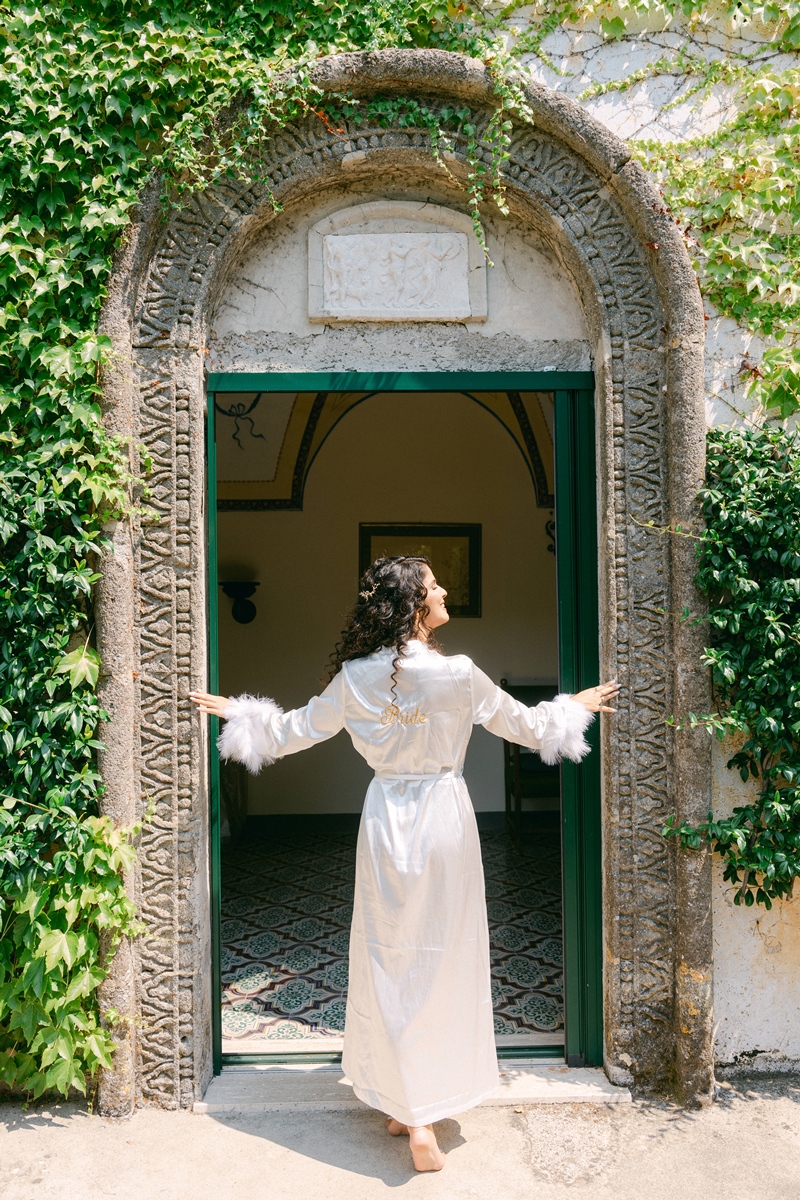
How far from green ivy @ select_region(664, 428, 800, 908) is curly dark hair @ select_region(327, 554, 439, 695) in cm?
99

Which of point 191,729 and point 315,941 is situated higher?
point 191,729

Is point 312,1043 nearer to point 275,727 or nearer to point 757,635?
point 275,727

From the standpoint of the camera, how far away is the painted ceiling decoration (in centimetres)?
651

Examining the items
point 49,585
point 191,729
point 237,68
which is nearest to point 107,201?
point 237,68

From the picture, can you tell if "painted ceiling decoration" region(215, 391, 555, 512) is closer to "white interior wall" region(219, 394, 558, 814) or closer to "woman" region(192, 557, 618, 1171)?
"white interior wall" region(219, 394, 558, 814)

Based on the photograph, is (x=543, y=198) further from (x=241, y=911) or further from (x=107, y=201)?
(x=241, y=911)

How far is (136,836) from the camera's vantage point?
115 inches

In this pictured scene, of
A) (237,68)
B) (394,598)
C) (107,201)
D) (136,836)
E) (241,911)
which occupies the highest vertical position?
(237,68)

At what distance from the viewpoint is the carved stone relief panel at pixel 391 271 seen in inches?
122

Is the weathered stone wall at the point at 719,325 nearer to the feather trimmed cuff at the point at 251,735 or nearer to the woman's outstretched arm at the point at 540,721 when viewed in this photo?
the woman's outstretched arm at the point at 540,721

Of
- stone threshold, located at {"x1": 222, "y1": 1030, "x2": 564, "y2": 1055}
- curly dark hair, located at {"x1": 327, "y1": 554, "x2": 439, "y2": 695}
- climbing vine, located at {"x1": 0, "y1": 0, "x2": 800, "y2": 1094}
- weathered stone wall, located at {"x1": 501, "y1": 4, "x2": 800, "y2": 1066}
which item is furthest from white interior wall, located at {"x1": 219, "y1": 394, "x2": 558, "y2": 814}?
curly dark hair, located at {"x1": 327, "y1": 554, "x2": 439, "y2": 695}

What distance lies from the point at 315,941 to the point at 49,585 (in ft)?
8.04

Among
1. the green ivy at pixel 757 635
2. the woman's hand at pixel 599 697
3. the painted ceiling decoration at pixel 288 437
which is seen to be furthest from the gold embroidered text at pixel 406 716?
the painted ceiling decoration at pixel 288 437

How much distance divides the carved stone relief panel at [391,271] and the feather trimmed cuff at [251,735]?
1419 millimetres
